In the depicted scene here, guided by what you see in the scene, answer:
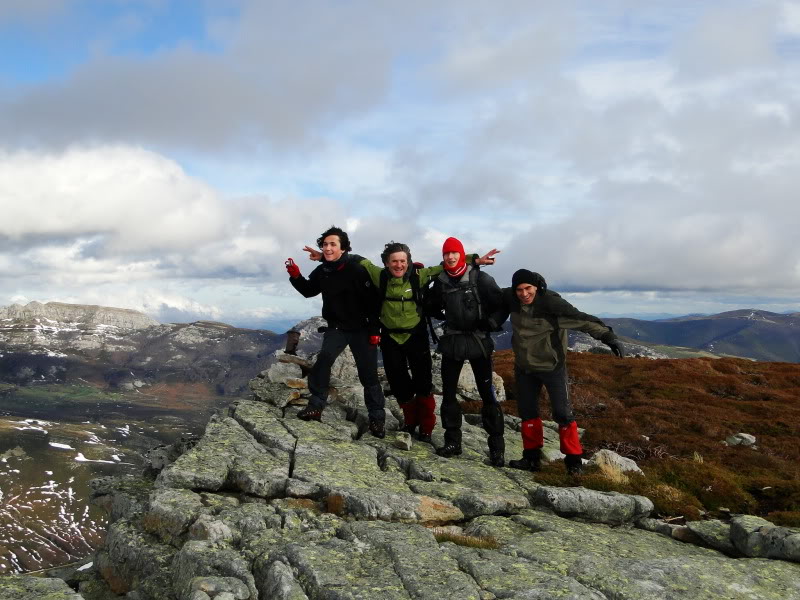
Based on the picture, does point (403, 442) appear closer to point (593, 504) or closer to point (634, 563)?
point (593, 504)

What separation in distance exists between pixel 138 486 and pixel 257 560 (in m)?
7.54

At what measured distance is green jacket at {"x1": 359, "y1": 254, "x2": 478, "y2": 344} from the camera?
13188mm

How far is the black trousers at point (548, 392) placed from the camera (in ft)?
41.8

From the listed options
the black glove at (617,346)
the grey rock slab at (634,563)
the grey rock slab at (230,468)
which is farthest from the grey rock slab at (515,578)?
the black glove at (617,346)

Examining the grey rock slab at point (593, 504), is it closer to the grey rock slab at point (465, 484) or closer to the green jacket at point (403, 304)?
the grey rock slab at point (465, 484)

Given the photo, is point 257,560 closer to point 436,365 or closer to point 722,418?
point 436,365

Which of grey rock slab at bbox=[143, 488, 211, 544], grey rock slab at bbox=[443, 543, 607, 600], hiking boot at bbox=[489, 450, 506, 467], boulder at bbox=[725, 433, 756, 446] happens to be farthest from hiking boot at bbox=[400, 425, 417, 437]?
boulder at bbox=[725, 433, 756, 446]

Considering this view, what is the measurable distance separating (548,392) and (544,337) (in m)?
1.33

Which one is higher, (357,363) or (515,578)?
(357,363)

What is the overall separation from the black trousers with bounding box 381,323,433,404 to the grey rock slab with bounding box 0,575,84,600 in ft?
25.7

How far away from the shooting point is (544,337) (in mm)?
12742

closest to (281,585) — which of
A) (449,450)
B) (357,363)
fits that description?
(449,450)

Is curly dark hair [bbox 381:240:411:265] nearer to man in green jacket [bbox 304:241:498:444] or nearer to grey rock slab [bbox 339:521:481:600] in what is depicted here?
man in green jacket [bbox 304:241:498:444]

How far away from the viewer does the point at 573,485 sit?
12883 millimetres
